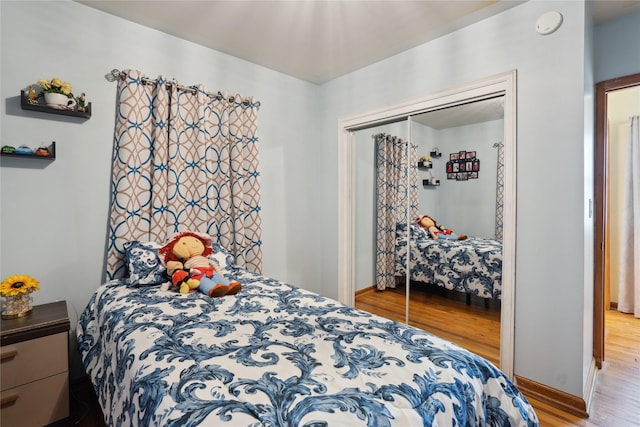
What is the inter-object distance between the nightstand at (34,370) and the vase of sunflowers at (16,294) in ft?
0.16

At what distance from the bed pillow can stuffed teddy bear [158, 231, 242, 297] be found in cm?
5

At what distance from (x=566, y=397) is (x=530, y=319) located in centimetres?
47

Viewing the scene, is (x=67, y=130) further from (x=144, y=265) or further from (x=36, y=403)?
(x=36, y=403)

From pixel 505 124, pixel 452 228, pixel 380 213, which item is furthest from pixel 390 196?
pixel 505 124

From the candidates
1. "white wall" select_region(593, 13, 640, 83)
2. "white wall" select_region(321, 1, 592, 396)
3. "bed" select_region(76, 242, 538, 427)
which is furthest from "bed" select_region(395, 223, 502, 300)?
"white wall" select_region(593, 13, 640, 83)

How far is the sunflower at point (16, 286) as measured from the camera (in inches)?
65.9

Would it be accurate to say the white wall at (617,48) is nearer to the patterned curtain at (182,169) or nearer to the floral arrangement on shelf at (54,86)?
the patterned curtain at (182,169)

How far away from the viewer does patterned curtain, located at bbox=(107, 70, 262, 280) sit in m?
2.23

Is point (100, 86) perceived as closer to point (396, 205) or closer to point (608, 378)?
point (396, 205)

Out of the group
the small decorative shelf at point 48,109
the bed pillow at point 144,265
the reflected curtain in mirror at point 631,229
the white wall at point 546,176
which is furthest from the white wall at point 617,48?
the small decorative shelf at point 48,109

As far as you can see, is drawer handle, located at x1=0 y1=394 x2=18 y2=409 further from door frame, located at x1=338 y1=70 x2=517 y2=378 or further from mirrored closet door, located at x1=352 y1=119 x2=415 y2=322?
door frame, located at x1=338 y1=70 x2=517 y2=378

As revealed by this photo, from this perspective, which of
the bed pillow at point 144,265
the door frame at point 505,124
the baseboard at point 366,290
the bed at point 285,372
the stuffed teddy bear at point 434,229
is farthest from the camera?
the baseboard at point 366,290

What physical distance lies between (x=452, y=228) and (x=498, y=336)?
88cm

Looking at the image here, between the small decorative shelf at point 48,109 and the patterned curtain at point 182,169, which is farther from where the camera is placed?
the patterned curtain at point 182,169
